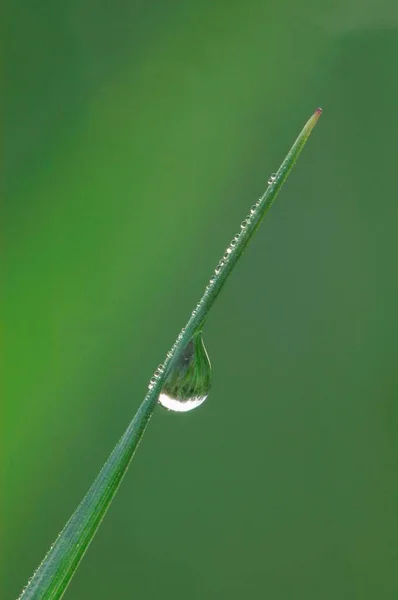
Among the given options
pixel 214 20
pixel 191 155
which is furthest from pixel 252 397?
pixel 214 20

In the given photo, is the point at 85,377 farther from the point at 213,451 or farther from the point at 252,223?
the point at 252,223

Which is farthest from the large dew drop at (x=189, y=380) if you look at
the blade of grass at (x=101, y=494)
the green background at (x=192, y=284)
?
the green background at (x=192, y=284)

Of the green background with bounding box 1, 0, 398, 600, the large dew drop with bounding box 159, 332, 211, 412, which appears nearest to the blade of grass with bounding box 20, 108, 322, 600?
the large dew drop with bounding box 159, 332, 211, 412

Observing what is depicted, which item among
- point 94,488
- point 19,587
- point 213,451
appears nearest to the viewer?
point 94,488

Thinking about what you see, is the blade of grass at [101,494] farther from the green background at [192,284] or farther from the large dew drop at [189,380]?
the green background at [192,284]

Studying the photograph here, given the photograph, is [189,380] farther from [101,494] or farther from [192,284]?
[192,284]

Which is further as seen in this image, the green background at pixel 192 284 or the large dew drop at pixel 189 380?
the green background at pixel 192 284
